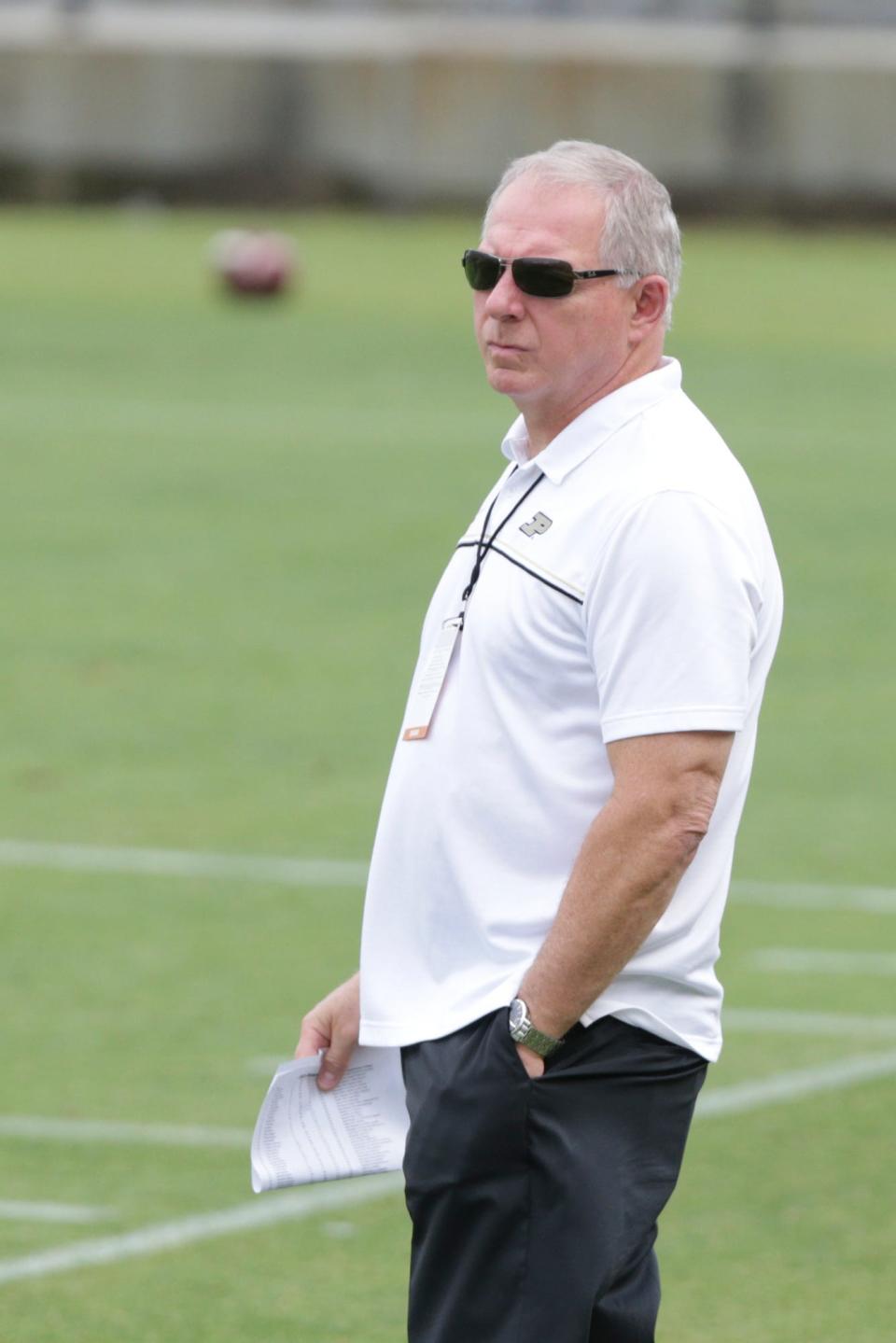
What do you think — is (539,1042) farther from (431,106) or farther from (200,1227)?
(431,106)

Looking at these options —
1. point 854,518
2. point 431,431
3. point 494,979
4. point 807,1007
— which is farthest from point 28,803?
point 431,431

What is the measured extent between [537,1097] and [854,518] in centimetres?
1551

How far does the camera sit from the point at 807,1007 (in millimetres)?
8883

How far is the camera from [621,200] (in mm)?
4230

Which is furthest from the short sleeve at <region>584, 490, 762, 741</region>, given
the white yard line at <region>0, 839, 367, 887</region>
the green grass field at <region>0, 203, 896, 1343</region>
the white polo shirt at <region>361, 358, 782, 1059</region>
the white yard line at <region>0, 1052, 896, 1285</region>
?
the white yard line at <region>0, 839, 367, 887</region>

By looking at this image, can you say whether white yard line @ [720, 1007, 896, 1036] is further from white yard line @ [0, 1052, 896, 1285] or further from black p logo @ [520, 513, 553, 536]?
black p logo @ [520, 513, 553, 536]

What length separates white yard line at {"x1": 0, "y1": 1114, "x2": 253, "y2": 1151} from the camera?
7559 millimetres

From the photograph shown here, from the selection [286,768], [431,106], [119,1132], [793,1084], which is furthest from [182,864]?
[431,106]

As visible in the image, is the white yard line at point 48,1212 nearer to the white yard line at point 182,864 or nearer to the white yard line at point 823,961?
→ the white yard line at point 823,961

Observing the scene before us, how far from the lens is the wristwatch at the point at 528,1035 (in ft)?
13.4

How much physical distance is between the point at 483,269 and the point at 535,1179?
128 cm

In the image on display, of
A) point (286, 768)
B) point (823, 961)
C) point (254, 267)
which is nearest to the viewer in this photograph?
point (823, 961)

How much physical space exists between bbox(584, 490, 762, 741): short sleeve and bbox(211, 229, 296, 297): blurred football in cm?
2762

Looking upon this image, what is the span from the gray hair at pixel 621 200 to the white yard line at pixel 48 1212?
3.42 meters
